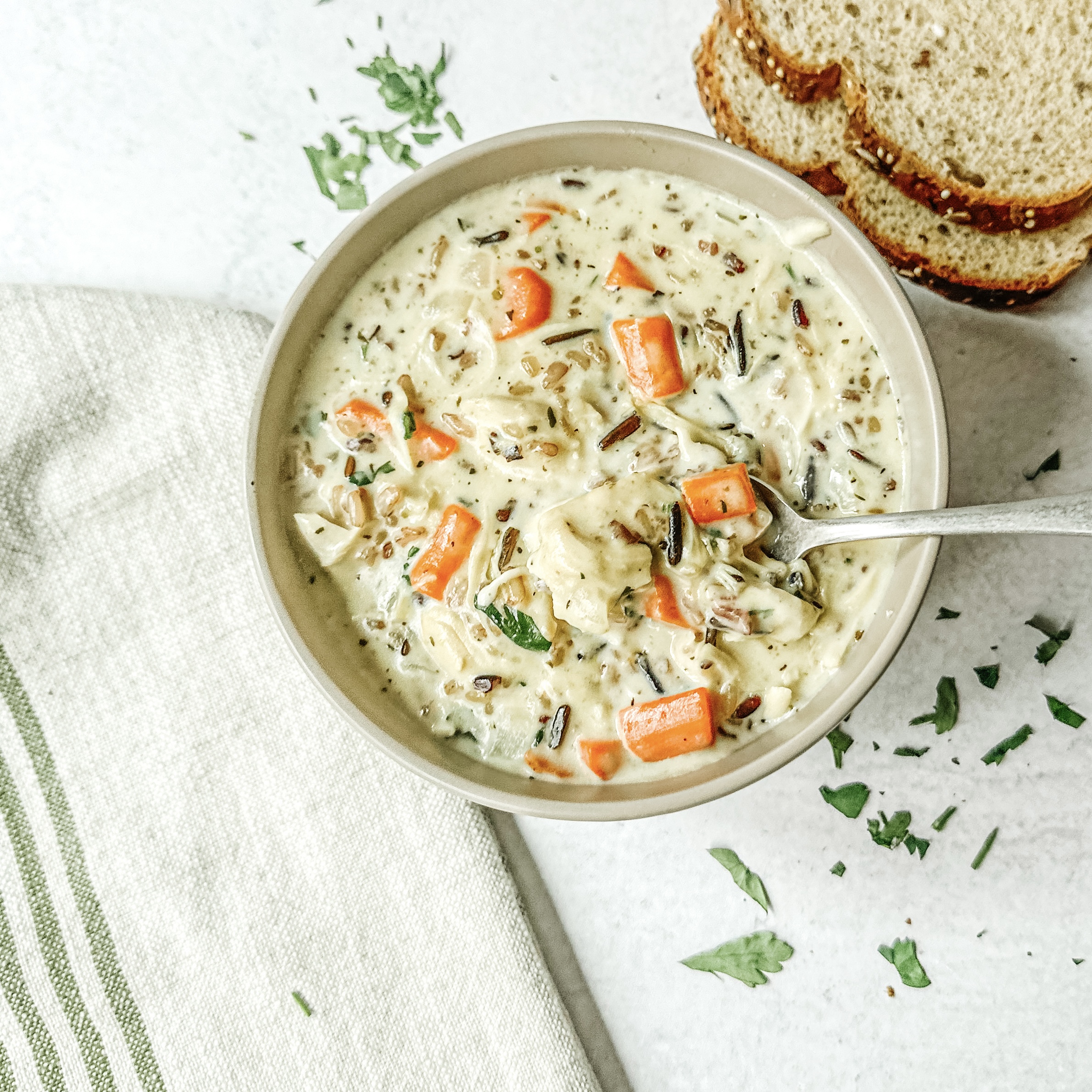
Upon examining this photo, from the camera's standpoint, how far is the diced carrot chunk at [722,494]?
2449 mm

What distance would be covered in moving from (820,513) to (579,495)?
614 millimetres

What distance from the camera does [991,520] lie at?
7.16ft

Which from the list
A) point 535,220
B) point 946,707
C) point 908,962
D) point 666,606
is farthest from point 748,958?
point 535,220

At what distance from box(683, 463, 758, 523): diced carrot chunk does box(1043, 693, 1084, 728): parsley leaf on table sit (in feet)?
3.90

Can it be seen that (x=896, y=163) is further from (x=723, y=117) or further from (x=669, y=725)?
(x=669, y=725)

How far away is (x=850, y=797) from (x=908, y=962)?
524 millimetres

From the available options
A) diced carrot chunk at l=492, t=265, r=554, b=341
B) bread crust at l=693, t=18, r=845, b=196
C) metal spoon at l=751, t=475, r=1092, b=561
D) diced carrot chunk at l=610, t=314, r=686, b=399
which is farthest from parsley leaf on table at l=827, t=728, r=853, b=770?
bread crust at l=693, t=18, r=845, b=196

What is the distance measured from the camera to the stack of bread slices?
111 inches

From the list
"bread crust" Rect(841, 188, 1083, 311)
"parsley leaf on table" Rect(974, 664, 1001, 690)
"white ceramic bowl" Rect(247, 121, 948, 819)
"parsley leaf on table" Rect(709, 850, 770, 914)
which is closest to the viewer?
"white ceramic bowl" Rect(247, 121, 948, 819)

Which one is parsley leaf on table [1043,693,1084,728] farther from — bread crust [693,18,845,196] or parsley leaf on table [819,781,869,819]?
bread crust [693,18,845,196]

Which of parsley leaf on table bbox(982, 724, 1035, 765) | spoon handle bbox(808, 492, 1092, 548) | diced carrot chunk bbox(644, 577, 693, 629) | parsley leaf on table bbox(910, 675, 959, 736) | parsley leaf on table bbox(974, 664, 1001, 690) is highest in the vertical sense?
spoon handle bbox(808, 492, 1092, 548)

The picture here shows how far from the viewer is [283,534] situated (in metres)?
2.65

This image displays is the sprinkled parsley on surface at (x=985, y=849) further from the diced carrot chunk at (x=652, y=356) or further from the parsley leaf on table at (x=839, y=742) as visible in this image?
the diced carrot chunk at (x=652, y=356)

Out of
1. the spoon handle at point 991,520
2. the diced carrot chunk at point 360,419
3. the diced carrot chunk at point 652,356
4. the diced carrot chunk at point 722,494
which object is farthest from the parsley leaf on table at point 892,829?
the diced carrot chunk at point 360,419
